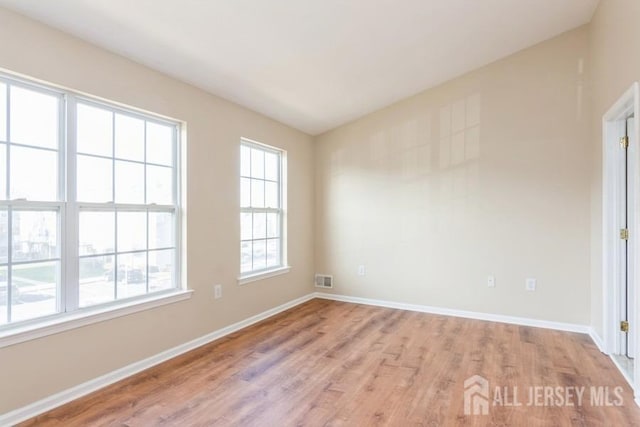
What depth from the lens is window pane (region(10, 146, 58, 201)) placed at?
215 cm

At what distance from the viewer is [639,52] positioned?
7.57 ft

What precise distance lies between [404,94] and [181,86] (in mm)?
2711

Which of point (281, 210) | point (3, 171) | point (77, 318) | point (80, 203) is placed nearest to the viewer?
point (3, 171)

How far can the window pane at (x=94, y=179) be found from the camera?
8.14 ft

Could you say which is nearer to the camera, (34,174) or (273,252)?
(34,174)

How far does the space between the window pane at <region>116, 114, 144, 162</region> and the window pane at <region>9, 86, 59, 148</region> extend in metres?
0.44

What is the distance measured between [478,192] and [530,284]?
46.4 inches

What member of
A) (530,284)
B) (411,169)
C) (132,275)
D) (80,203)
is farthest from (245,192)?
(530,284)

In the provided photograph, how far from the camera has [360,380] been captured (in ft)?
8.60

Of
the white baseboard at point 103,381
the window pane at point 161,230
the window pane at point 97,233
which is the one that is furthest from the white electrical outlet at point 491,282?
the window pane at point 97,233

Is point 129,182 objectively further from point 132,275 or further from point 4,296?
point 4,296

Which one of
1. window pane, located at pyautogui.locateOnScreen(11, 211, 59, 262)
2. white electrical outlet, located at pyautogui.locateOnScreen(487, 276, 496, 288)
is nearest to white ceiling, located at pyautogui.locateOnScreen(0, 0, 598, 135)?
window pane, located at pyautogui.locateOnScreen(11, 211, 59, 262)

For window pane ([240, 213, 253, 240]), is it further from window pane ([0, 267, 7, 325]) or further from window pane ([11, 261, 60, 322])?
window pane ([0, 267, 7, 325])

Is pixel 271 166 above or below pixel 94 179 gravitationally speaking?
above
